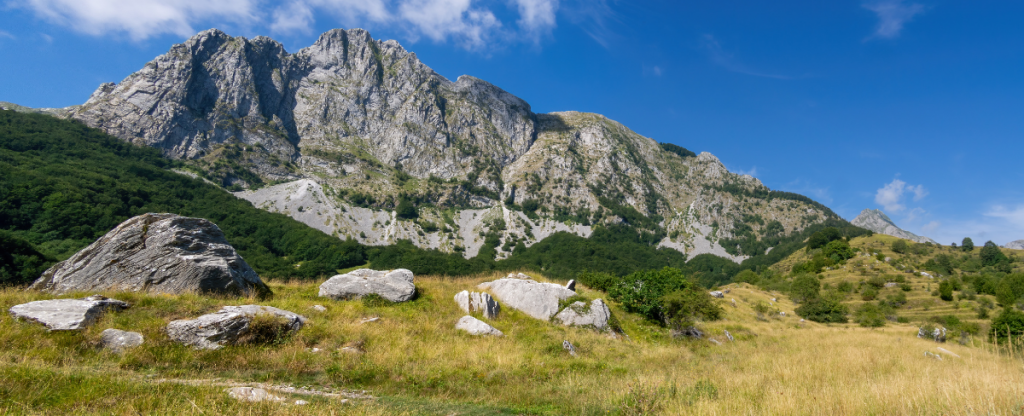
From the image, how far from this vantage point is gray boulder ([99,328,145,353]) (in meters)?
10.0

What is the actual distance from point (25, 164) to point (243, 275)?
156 metres

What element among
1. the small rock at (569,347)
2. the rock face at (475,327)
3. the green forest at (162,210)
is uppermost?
the green forest at (162,210)

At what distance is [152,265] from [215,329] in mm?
8544

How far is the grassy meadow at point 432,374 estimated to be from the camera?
6.38m

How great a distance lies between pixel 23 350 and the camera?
8.81 meters

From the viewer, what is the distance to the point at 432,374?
11297mm

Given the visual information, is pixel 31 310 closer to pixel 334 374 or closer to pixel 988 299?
pixel 334 374

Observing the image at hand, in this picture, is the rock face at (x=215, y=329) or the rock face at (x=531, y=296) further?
the rock face at (x=531, y=296)

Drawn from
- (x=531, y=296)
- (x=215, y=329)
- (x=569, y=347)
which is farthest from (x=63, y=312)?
(x=531, y=296)

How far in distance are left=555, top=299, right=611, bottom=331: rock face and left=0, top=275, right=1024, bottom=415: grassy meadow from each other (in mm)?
1579

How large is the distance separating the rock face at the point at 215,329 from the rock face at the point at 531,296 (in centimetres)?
1277

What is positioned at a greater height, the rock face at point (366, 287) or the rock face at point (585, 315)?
the rock face at point (366, 287)

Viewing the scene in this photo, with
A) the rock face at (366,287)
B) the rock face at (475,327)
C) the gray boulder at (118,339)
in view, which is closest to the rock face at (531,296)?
the rock face at (475,327)

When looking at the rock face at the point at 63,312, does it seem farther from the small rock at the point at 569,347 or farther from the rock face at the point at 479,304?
the small rock at the point at 569,347
